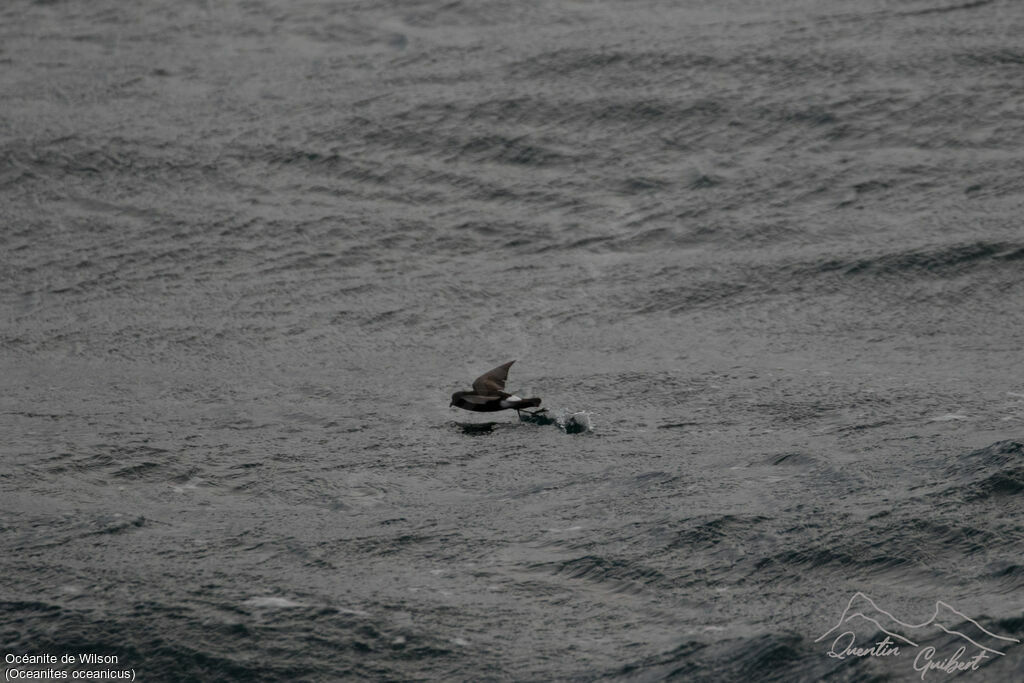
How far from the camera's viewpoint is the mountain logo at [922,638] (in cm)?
780

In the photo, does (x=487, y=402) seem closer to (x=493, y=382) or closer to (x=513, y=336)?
(x=493, y=382)

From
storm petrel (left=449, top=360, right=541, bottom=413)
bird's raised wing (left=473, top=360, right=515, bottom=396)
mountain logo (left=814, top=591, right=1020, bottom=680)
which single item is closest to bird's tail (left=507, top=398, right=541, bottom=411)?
storm petrel (left=449, top=360, right=541, bottom=413)

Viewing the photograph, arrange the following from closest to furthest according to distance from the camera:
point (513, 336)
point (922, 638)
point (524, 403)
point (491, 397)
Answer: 1. point (922, 638)
2. point (524, 403)
3. point (491, 397)
4. point (513, 336)

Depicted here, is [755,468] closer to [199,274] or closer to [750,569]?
[750,569]

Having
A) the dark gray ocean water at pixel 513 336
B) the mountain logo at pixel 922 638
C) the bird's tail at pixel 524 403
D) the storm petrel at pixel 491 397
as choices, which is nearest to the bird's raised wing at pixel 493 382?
the storm petrel at pixel 491 397

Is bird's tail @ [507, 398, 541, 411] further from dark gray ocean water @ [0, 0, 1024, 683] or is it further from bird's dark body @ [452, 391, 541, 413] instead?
dark gray ocean water @ [0, 0, 1024, 683]

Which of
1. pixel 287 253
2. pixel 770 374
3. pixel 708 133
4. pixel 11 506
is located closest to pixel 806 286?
pixel 770 374

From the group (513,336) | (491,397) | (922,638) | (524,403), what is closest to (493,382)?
(491,397)

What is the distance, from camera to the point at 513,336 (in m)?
13.9

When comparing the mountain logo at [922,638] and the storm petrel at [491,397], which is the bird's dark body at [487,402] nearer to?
the storm petrel at [491,397]

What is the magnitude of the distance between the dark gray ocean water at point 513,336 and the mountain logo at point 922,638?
3cm

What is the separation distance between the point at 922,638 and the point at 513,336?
6.59 m

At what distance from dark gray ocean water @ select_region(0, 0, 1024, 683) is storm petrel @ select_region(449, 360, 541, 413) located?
25 cm

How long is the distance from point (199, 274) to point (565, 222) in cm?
426
